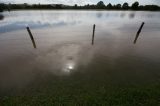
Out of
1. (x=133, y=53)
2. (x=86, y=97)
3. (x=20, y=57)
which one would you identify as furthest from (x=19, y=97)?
(x=133, y=53)

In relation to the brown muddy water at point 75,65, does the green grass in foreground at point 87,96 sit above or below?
above

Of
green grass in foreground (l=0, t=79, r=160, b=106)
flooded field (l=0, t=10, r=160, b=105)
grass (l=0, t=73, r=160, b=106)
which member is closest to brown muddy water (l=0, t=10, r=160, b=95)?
flooded field (l=0, t=10, r=160, b=105)

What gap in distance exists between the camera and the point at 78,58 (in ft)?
41.4

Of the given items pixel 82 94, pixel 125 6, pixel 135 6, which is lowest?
pixel 125 6

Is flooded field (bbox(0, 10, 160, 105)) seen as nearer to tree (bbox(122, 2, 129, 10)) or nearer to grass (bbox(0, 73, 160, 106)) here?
grass (bbox(0, 73, 160, 106))

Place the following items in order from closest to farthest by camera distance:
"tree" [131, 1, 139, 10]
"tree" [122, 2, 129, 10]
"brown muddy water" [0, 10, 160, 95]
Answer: "brown muddy water" [0, 10, 160, 95], "tree" [131, 1, 139, 10], "tree" [122, 2, 129, 10]

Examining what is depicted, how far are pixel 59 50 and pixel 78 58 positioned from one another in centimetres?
337

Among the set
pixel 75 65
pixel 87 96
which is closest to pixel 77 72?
pixel 75 65

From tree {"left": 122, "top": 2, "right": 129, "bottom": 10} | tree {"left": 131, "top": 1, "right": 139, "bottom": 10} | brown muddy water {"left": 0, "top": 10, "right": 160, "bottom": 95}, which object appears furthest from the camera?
tree {"left": 122, "top": 2, "right": 129, "bottom": 10}

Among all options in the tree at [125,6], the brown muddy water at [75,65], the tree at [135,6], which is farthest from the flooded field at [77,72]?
the tree at [125,6]

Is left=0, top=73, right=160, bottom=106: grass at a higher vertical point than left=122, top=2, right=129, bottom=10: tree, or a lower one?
higher

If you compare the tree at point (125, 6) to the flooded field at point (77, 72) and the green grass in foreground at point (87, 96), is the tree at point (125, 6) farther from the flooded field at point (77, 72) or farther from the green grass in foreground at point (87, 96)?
the green grass in foreground at point (87, 96)

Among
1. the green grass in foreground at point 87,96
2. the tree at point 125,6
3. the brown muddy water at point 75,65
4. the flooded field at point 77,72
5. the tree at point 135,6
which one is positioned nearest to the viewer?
the green grass in foreground at point 87,96

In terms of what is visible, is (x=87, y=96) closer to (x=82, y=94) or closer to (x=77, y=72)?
(x=82, y=94)
